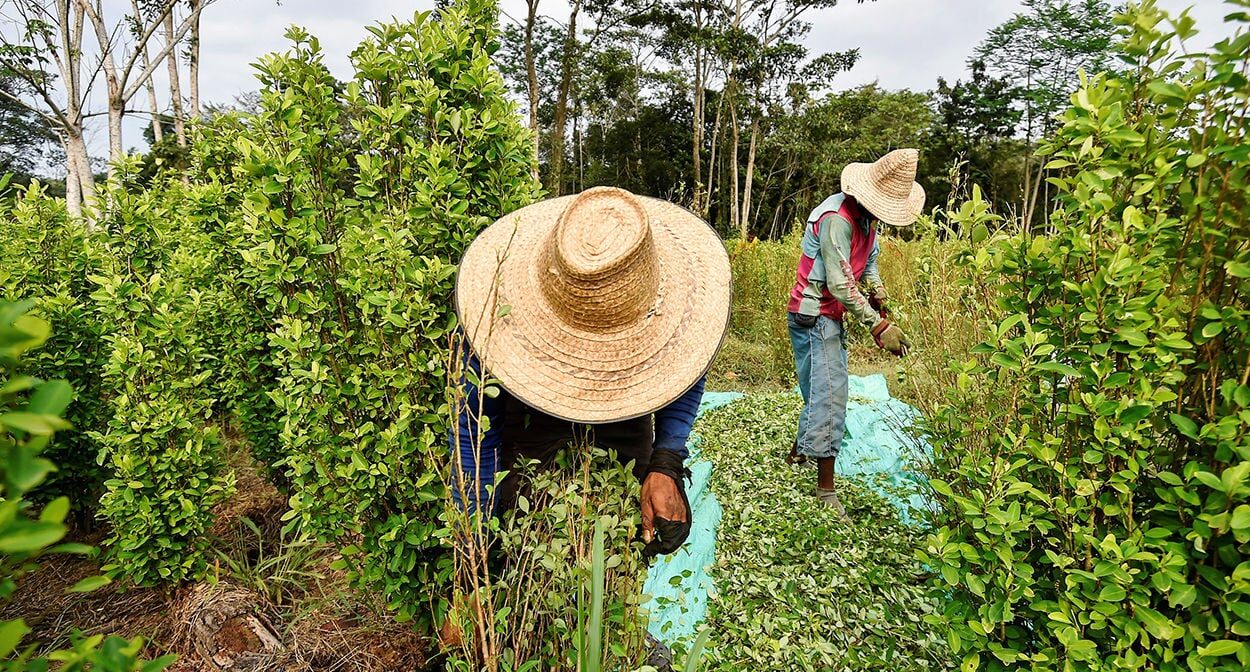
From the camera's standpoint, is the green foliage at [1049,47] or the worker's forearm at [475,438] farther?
the green foliage at [1049,47]

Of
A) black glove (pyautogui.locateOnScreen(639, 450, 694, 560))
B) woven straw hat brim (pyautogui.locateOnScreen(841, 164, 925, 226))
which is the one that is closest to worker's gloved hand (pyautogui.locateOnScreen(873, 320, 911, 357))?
woven straw hat brim (pyautogui.locateOnScreen(841, 164, 925, 226))

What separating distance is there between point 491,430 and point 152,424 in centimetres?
166

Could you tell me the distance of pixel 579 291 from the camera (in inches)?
57.4

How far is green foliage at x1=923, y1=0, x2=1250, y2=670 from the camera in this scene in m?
1.09

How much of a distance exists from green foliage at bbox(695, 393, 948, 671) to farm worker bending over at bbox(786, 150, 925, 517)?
265 millimetres

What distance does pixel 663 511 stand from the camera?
158 cm

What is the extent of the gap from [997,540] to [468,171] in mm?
1644

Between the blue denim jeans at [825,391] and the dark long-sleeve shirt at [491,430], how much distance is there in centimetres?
199

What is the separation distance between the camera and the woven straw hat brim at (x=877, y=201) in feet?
11.3

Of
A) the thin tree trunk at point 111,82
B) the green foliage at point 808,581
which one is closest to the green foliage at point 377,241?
the green foliage at point 808,581

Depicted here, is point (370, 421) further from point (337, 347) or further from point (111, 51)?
point (111, 51)

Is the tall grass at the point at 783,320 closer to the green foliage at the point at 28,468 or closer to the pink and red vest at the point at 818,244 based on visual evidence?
the pink and red vest at the point at 818,244

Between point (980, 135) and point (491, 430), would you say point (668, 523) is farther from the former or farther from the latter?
point (980, 135)

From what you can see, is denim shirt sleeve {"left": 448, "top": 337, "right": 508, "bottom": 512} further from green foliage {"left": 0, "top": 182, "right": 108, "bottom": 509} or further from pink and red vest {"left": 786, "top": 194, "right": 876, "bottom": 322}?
pink and red vest {"left": 786, "top": 194, "right": 876, "bottom": 322}
